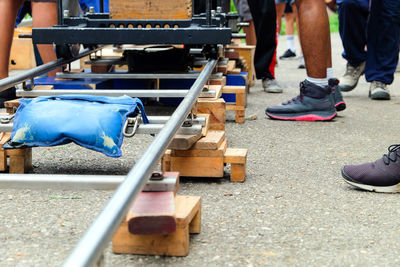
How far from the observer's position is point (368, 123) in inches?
161

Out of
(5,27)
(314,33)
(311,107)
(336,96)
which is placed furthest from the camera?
(336,96)

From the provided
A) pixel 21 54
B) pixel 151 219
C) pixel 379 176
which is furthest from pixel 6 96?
pixel 21 54

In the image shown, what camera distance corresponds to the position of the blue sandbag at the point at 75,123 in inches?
89.4

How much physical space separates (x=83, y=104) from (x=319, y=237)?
0.98m

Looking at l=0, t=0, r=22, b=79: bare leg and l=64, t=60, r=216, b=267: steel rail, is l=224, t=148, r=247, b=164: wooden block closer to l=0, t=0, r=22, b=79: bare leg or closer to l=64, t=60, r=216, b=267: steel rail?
l=64, t=60, r=216, b=267: steel rail

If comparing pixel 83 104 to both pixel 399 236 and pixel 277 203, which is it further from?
pixel 399 236

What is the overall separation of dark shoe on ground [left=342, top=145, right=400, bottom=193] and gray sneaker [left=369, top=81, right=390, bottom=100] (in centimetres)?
279

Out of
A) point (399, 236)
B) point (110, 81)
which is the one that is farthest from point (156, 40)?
point (399, 236)

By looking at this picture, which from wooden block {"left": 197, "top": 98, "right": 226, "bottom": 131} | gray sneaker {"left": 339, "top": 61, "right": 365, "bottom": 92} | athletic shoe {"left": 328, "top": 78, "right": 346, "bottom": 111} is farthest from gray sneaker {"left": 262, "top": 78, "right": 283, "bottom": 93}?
wooden block {"left": 197, "top": 98, "right": 226, "bottom": 131}

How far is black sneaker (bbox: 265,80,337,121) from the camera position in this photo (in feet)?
13.3

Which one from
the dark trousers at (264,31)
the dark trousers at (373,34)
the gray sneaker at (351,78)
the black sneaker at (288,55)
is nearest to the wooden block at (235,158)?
the dark trousers at (264,31)

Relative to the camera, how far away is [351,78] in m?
5.64

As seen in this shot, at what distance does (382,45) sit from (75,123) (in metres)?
3.81

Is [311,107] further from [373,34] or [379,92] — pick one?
[373,34]
